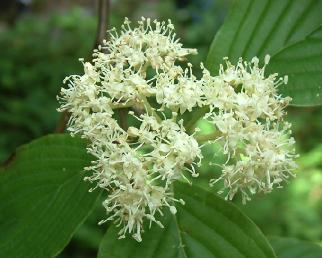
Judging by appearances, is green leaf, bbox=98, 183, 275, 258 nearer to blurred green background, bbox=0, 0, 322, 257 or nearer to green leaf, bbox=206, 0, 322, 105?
green leaf, bbox=206, 0, 322, 105

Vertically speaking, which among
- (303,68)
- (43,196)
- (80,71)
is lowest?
(43,196)

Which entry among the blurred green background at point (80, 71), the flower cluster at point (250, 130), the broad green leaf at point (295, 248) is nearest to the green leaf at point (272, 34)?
the flower cluster at point (250, 130)

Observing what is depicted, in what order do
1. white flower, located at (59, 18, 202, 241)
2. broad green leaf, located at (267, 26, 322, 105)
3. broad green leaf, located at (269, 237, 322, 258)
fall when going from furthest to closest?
broad green leaf, located at (269, 237, 322, 258) < broad green leaf, located at (267, 26, 322, 105) < white flower, located at (59, 18, 202, 241)

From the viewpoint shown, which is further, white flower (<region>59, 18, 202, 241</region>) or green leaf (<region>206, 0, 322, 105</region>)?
green leaf (<region>206, 0, 322, 105</region>)

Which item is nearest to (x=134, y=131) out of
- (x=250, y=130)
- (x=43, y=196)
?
(x=250, y=130)

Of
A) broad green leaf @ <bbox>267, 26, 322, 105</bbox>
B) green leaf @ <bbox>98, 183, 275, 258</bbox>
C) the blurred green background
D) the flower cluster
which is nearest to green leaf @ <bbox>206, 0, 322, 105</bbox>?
broad green leaf @ <bbox>267, 26, 322, 105</bbox>

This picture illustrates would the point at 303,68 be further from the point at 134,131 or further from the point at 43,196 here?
the point at 43,196

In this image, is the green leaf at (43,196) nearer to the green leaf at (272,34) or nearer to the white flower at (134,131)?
the white flower at (134,131)
